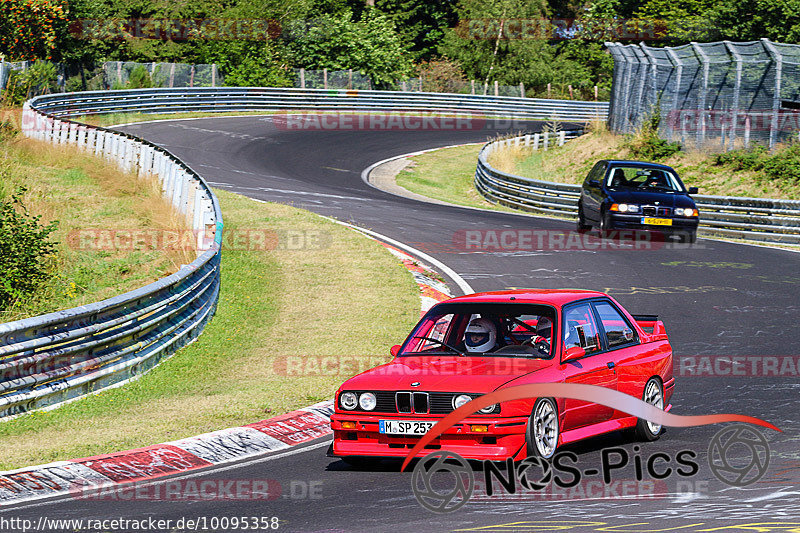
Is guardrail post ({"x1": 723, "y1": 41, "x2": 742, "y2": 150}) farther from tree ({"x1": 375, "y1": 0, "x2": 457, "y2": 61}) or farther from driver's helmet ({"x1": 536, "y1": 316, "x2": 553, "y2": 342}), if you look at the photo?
tree ({"x1": 375, "y1": 0, "x2": 457, "y2": 61})

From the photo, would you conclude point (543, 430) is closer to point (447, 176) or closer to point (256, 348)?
point (256, 348)

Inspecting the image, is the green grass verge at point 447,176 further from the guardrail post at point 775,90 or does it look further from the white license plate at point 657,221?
the white license plate at point 657,221

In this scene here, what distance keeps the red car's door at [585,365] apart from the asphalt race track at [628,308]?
0.31m

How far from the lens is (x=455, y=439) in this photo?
802 centimetres

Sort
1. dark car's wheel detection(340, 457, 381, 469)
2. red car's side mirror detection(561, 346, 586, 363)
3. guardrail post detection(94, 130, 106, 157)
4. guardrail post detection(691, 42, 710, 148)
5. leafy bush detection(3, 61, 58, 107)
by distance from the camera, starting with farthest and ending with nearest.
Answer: leafy bush detection(3, 61, 58, 107) < guardrail post detection(691, 42, 710, 148) < guardrail post detection(94, 130, 106, 157) < red car's side mirror detection(561, 346, 586, 363) < dark car's wheel detection(340, 457, 381, 469)

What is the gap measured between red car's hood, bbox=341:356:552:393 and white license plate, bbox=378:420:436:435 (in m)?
0.25

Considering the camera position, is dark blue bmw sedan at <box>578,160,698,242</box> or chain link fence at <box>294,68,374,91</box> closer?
dark blue bmw sedan at <box>578,160,698,242</box>

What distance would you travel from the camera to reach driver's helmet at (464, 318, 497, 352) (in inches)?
363

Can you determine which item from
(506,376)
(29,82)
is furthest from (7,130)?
(506,376)

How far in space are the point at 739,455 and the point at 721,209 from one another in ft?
62.8

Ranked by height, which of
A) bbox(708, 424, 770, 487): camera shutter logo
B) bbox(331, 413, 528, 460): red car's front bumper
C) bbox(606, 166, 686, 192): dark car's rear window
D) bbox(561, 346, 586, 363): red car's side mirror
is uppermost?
bbox(561, 346, 586, 363): red car's side mirror

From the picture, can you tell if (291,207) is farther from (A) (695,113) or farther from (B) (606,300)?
(B) (606,300)

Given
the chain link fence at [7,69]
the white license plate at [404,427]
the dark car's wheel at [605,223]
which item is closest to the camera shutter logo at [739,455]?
the white license plate at [404,427]

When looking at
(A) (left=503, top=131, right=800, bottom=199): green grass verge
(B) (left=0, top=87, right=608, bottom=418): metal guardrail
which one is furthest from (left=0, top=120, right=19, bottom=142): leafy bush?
(A) (left=503, top=131, right=800, bottom=199): green grass verge
